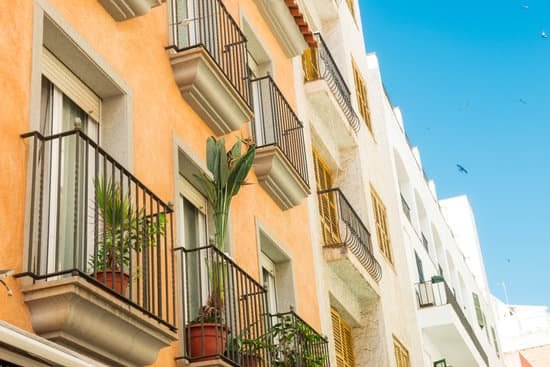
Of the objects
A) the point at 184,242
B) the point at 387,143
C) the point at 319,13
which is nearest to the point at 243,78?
the point at 184,242

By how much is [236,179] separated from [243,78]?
2146 millimetres

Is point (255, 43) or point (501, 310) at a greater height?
point (501, 310)

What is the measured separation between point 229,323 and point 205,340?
2.27ft

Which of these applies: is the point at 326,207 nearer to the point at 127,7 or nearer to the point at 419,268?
the point at 127,7

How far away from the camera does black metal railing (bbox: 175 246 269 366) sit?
9266 mm

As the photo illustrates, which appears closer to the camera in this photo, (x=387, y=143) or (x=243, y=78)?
(x=243, y=78)

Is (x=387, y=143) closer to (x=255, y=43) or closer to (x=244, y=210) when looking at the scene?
(x=255, y=43)

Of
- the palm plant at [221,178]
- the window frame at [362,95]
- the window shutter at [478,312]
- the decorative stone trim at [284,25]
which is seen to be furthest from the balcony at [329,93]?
the window shutter at [478,312]

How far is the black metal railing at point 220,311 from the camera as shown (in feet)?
30.4

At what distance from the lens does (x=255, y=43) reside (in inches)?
580

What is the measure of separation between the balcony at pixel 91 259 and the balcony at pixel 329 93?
29.4 ft

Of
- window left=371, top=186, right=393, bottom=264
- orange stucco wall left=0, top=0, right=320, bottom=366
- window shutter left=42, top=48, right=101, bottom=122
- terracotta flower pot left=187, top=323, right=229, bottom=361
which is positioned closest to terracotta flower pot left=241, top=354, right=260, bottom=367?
terracotta flower pot left=187, top=323, right=229, bottom=361

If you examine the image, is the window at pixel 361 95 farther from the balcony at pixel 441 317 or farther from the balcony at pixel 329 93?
the balcony at pixel 441 317

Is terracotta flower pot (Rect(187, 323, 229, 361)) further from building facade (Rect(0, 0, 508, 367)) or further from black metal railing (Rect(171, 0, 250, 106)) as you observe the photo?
black metal railing (Rect(171, 0, 250, 106))
